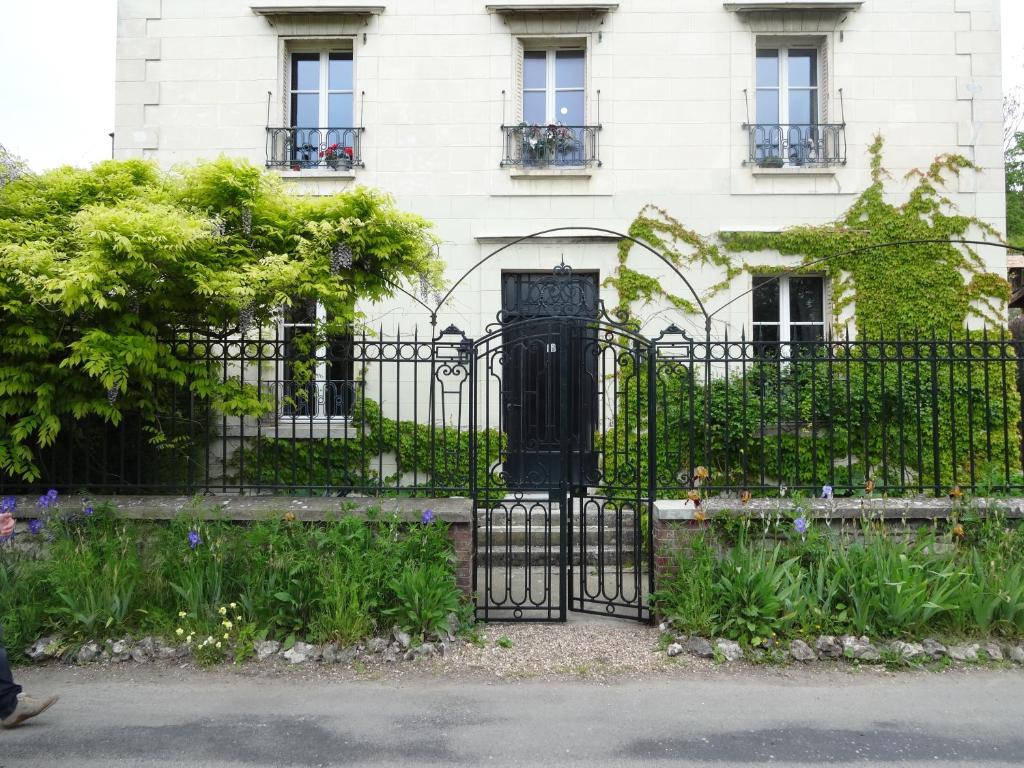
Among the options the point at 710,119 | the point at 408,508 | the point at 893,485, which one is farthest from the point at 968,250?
the point at 408,508

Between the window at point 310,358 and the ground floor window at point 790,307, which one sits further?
the ground floor window at point 790,307

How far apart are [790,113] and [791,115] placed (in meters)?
0.03

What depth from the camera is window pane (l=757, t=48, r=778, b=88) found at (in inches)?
382

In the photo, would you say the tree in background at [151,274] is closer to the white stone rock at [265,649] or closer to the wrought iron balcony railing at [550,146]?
the white stone rock at [265,649]

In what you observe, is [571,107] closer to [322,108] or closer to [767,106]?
[767,106]

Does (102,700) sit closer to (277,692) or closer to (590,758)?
(277,692)

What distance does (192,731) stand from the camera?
3811mm

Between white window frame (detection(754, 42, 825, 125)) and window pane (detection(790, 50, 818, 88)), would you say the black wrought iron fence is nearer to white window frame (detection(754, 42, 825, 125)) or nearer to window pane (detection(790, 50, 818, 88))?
white window frame (detection(754, 42, 825, 125))

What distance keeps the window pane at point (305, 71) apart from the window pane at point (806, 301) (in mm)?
7261

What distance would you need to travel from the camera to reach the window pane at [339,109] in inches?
382

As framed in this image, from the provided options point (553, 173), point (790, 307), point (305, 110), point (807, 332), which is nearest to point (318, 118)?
point (305, 110)

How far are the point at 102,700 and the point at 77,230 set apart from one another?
3.26 m

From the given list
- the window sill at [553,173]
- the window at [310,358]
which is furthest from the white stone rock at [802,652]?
the window sill at [553,173]

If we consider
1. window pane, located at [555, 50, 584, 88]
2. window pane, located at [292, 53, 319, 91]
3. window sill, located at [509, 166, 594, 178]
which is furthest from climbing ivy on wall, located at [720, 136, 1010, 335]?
window pane, located at [292, 53, 319, 91]
